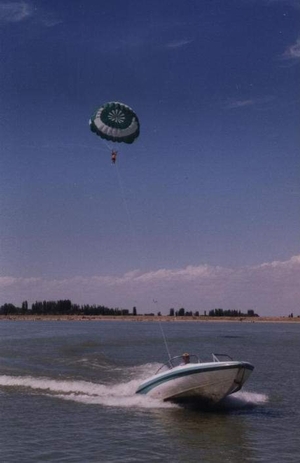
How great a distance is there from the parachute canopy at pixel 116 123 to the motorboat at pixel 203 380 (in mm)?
12721

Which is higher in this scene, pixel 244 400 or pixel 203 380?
pixel 203 380

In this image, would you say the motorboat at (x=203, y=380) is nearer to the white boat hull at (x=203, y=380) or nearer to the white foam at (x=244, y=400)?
the white boat hull at (x=203, y=380)

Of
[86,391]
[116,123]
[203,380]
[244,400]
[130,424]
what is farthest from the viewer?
[116,123]

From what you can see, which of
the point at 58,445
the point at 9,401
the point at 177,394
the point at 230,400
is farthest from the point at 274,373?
the point at 58,445

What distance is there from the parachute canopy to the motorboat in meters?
12.7

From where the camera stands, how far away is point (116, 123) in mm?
29469

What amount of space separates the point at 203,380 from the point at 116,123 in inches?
556

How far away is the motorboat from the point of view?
21984 millimetres

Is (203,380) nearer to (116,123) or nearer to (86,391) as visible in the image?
(86,391)

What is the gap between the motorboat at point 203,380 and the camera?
21984 mm

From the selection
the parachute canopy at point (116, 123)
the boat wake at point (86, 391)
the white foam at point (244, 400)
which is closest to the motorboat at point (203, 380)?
the boat wake at point (86, 391)

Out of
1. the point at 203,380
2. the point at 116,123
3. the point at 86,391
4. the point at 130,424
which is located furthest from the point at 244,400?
the point at 116,123


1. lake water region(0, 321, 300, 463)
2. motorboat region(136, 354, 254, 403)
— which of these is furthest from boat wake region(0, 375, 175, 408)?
motorboat region(136, 354, 254, 403)

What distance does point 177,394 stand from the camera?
2305 centimetres
